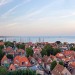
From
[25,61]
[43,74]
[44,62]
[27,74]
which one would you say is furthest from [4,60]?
[27,74]

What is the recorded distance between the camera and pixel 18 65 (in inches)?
1081

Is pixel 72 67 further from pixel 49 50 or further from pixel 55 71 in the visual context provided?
pixel 49 50

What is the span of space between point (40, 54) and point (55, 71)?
1649cm

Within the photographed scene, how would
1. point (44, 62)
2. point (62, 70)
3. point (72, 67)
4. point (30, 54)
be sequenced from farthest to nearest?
point (30, 54) < point (44, 62) < point (72, 67) < point (62, 70)

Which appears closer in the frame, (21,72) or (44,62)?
(21,72)

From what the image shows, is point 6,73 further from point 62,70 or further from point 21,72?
point 62,70

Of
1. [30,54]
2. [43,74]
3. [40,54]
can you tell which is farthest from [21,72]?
[40,54]

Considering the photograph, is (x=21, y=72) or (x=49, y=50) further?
(x=49, y=50)

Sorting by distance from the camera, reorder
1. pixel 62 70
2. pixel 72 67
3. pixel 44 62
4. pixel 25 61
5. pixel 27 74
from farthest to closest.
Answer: pixel 44 62, pixel 25 61, pixel 72 67, pixel 62 70, pixel 27 74

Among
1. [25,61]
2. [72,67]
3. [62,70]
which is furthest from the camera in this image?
[25,61]

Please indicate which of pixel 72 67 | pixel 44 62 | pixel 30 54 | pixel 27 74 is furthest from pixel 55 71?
pixel 30 54

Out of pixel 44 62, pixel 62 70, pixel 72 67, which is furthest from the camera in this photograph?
pixel 44 62

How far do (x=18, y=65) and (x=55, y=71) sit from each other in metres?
6.06

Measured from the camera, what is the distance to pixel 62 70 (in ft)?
76.1
